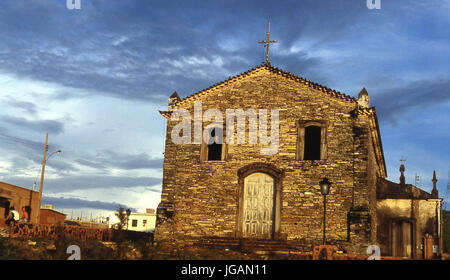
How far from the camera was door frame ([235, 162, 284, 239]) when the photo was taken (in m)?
20.2

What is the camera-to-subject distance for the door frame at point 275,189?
66.2 feet

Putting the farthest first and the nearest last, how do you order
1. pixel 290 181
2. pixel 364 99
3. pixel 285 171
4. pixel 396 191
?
pixel 396 191
pixel 285 171
pixel 290 181
pixel 364 99

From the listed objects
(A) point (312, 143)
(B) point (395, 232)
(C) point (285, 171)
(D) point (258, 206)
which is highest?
(A) point (312, 143)

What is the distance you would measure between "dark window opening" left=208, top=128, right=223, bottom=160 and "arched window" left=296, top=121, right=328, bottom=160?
377cm

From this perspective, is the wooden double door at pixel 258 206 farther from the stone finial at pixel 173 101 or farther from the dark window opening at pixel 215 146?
the stone finial at pixel 173 101

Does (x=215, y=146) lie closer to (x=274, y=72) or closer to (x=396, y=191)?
(x=274, y=72)

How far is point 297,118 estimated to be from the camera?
20859 mm

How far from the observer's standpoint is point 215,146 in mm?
22109

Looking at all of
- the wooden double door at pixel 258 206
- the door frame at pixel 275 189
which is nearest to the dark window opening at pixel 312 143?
the door frame at pixel 275 189

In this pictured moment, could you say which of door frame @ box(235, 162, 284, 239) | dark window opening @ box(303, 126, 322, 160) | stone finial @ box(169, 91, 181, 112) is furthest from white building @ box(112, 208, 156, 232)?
dark window opening @ box(303, 126, 322, 160)

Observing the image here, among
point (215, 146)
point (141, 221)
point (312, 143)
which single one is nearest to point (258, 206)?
point (215, 146)

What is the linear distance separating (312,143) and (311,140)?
0.48 ft

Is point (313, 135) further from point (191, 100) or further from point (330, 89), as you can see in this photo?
point (191, 100)
